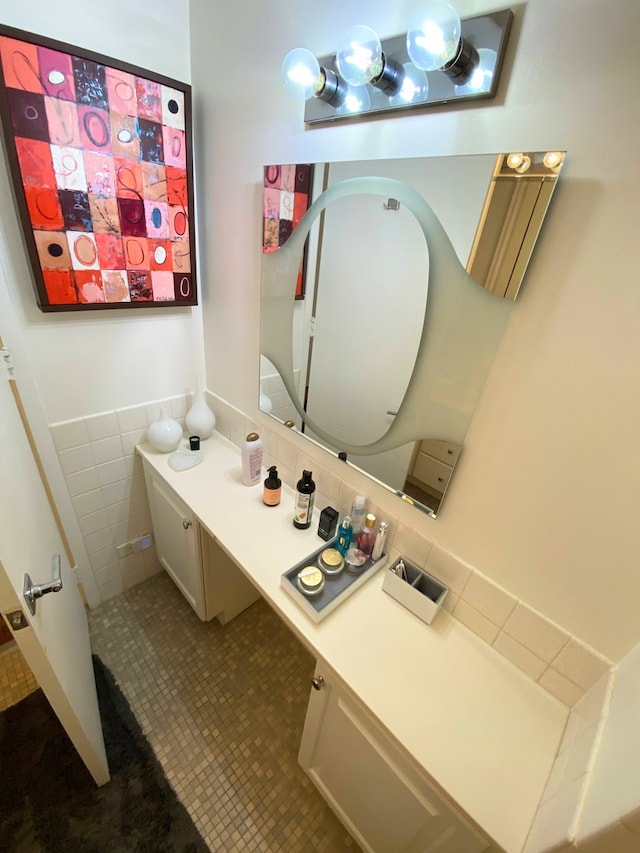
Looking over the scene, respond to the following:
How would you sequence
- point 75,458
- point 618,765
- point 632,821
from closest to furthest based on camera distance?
point 632,821
point 618,765
point 75,458

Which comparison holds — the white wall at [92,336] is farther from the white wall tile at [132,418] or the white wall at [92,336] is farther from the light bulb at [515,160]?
the light bulb at [515,160]

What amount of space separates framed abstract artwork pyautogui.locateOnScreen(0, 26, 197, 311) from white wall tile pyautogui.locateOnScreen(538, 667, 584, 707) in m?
1.62

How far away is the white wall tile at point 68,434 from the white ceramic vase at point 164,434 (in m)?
0.23


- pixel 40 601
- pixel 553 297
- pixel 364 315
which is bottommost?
pixel 40 601

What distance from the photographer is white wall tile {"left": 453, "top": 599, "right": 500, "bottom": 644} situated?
89cm

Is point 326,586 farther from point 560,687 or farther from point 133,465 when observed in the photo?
point 133,465

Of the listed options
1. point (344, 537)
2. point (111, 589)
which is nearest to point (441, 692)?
point (344, 537)

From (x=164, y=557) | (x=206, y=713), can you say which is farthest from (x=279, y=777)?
(x=164, y=557)

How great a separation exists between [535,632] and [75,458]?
1600 mm

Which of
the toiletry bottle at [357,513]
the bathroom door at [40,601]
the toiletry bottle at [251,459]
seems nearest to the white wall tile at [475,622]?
the toiletry bottle at [357,513]

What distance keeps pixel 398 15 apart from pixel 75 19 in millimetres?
874

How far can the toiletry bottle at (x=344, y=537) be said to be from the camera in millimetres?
1047

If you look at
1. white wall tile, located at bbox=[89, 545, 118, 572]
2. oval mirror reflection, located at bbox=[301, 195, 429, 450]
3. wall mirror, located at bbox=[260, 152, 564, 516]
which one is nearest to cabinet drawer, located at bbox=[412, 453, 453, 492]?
wall mirror, located at bbox=[260, 152, 564, 516]

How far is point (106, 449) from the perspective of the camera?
1412mm
